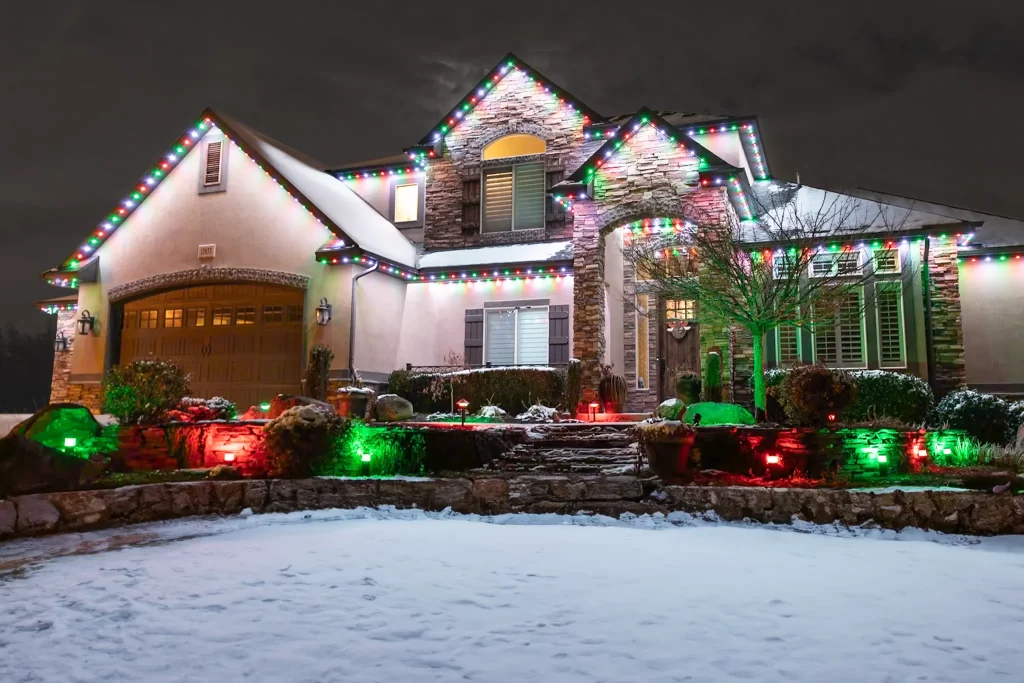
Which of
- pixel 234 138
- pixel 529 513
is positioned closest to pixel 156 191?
pixel 234 138

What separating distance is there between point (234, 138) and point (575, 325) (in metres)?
9.48

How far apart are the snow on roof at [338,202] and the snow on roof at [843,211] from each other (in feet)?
28.8

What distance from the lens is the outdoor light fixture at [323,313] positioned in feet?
51.1

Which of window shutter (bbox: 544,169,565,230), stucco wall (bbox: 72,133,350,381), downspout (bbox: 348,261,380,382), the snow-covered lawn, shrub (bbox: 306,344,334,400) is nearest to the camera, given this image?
the snow-covered lawn

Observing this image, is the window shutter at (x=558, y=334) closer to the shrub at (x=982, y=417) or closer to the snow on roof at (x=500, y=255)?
the snow on roof at (x=500, y=255)

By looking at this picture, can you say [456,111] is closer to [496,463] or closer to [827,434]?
[496,463]

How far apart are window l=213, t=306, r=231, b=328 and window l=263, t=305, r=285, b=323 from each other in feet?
3.29

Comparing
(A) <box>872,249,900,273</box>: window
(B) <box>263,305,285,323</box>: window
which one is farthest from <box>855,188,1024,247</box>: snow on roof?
(B) <box>263,305,285,323</box>: window

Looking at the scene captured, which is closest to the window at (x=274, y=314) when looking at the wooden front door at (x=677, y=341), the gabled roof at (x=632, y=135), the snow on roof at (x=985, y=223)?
the gabled roof at (x=632, y=135)

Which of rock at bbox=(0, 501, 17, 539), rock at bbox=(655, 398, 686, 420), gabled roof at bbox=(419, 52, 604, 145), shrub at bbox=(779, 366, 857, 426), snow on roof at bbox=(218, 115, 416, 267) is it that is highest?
gabled roof at bbox=(419, 52, 604, 145)

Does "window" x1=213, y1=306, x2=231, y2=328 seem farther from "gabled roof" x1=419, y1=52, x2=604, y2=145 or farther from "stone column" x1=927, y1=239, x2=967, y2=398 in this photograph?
"stone column" x1=927, y1=239, x2=967, y2=398

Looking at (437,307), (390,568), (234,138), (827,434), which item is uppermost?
(234,138)

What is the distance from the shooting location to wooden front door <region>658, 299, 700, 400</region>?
15.7 meters

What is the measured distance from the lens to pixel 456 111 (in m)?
19.8
